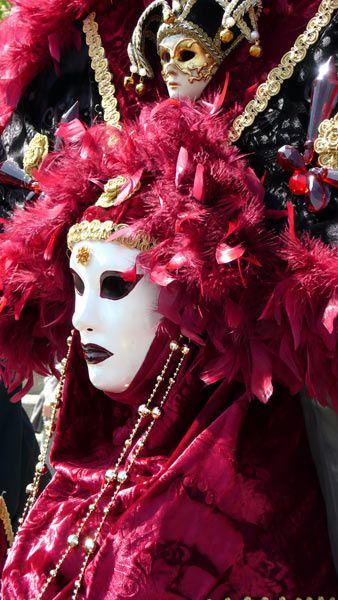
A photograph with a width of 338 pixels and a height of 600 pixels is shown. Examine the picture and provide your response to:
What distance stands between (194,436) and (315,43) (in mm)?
849

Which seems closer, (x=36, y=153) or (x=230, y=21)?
(x=230, y=21)

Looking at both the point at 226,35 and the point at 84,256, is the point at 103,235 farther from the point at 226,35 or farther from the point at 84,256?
the point at 226,35

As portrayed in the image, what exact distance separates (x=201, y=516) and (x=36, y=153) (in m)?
0.95

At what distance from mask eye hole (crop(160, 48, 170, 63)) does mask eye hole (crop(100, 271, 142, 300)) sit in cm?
48

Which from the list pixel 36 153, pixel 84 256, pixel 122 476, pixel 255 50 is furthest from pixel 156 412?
pixel 255 50

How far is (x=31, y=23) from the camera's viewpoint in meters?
2.19

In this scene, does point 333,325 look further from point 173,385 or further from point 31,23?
point 31,23

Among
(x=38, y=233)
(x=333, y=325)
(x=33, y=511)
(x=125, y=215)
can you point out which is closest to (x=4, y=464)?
(x=33, y=511)

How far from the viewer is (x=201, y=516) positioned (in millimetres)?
1842

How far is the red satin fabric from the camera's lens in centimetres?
182

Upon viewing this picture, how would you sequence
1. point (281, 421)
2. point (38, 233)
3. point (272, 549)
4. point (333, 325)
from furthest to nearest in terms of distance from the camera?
point (38, 233)
point (281, 421)
point (272, 549)
point (333, 325)

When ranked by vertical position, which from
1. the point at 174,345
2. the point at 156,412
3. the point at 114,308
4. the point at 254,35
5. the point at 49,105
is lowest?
the point at 156,412

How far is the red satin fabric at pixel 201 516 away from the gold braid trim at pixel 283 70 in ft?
1.60

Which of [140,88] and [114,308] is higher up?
[140,88]
